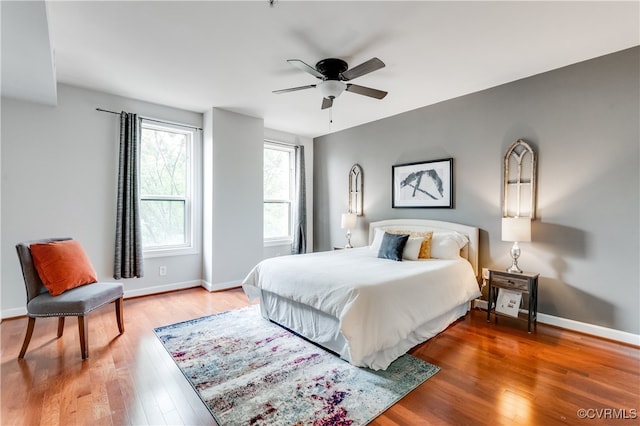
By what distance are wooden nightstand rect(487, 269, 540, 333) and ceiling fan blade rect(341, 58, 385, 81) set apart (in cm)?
247

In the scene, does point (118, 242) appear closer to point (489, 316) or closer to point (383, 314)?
point (383, 314)

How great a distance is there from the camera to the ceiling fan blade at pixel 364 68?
237 cm

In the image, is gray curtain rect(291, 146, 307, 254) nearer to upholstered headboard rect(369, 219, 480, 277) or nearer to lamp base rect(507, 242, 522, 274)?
upholstered headboard rect(369, 219, 480, 277)

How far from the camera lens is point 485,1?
2.11 metres

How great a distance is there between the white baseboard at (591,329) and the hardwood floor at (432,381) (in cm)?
10

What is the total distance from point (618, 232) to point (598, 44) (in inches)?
68.0

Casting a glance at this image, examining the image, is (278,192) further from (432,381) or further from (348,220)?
(432,381)

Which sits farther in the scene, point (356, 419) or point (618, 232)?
point (618, 232)

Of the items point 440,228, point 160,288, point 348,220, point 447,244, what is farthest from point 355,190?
point 160,288

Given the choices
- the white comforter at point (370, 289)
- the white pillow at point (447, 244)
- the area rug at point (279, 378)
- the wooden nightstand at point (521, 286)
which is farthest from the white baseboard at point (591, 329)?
the area rug at point (279, 378)

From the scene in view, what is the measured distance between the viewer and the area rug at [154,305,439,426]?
1.79 meters

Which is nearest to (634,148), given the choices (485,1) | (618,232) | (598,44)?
(618,232)

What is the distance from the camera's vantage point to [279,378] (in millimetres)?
2150

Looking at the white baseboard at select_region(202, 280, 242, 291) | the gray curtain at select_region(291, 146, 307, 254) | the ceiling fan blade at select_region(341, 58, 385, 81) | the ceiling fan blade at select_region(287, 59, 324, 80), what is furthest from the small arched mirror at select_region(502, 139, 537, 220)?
the white baseboard at select_region(202, 280, 242, 291)
